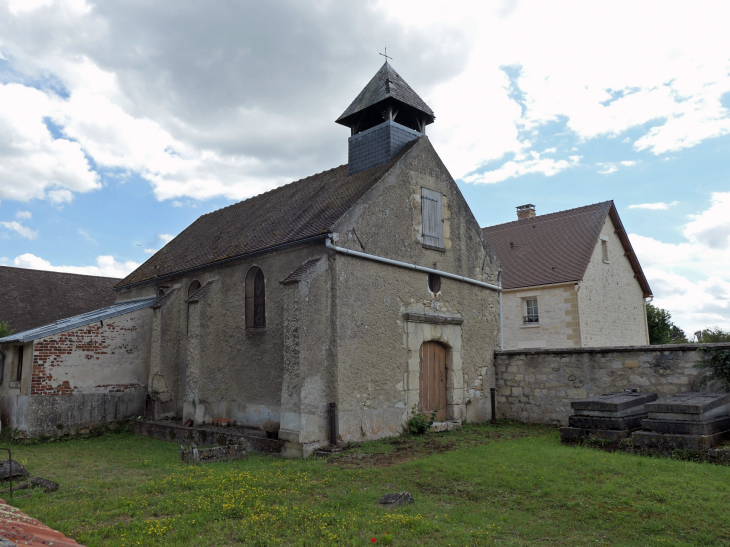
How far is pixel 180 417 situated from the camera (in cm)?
1384

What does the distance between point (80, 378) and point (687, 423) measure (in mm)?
13495

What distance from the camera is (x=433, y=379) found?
40.5 feet

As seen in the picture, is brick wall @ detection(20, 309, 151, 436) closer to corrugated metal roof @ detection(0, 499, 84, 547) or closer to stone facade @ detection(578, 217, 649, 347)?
corrugated metal roof @ detection(0, 499, 84, 547)

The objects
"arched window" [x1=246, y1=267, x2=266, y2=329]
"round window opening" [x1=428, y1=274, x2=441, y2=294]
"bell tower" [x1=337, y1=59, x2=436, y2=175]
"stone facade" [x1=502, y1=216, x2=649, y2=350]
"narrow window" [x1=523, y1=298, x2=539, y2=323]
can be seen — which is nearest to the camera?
"arched window" [x1=246, y1=267, x2=266, y2=329]

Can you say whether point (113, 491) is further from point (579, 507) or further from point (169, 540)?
point (579, 507)

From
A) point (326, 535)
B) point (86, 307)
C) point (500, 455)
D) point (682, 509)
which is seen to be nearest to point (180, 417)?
point (500, 455)

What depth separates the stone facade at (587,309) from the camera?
19.1 meters

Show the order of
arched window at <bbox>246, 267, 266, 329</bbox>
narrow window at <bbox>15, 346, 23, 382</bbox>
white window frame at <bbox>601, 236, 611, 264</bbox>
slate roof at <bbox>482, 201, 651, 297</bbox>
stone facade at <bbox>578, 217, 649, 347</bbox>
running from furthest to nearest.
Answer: white window frame at <bbox>601, 236, 611, 264</bbox>
slate roof at <bbox>482, 201, 651, 297</bbox>
stone facade at <bbox>578, 217, 649, 347</bbox>
narrow window at <bbox>15, 346, 23, 382</bbox>
arched window at <bbox>246, 267, 266, 329</bbox>

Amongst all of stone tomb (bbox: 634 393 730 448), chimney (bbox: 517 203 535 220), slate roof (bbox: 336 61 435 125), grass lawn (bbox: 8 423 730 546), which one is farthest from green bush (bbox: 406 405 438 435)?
chimney (bbox: 517 203 535 220)

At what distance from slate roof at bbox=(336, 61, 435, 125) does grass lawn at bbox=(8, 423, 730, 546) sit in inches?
350

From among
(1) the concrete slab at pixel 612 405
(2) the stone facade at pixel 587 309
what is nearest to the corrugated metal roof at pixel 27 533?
(1) the concrete slab at pixel 612 405

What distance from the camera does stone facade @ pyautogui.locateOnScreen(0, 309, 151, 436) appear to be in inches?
495

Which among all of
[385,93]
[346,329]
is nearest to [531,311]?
[385,93]

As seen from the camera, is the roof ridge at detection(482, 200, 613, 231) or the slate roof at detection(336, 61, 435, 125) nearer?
the slate roof at detection(336, 61, 435, 125)
